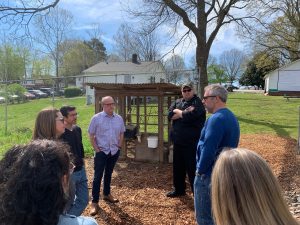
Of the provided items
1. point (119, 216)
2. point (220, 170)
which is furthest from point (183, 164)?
point (220, 170)

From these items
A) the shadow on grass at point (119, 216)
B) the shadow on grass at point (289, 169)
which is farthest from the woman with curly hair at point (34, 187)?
the shadow on grass at point (289, 169)

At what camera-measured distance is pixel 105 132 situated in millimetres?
5160

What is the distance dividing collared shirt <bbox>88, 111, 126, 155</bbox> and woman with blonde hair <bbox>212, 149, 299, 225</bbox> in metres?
3.69

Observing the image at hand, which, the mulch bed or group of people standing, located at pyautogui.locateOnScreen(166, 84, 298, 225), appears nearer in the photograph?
group of people standing, located at pyautogui.locateOnScreen(166, 84, 298, 225)

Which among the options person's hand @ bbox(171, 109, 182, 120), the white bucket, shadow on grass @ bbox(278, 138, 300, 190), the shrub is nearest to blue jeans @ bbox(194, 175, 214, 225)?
person's hand @ bbox(171, 109, 182, 120)

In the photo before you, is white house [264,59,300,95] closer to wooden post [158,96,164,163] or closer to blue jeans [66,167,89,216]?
wooden post [158,96,164,163]

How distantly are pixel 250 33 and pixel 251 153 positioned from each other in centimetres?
1579

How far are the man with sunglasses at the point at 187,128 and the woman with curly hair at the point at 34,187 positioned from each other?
392cm

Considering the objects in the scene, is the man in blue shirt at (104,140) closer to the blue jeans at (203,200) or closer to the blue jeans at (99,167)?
the blue jeans at (99,167)

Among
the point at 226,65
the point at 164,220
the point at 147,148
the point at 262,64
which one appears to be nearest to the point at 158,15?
the point at 147,148

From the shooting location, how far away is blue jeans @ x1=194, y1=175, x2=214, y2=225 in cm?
328

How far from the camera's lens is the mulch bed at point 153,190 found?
4855 mm

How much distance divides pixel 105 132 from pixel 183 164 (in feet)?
4.79

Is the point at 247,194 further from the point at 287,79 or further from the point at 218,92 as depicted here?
the point at 287,79
